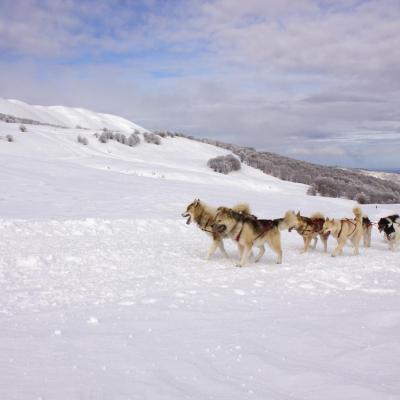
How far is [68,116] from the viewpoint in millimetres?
71938

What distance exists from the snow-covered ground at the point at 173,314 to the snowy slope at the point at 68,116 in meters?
53.5

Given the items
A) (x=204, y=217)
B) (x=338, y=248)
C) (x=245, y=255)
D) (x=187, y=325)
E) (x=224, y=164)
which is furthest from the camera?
(x=224, y=164)

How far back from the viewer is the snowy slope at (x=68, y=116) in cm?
6276

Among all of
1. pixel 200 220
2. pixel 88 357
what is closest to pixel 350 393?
pixel 88 357

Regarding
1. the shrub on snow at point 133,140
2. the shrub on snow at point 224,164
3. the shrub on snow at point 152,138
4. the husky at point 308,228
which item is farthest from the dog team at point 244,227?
the shrub on snow at point 152,138

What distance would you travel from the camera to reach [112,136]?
32906 mm

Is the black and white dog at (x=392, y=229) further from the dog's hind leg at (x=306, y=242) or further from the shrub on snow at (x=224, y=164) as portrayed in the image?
the shrub on snow at (x=224, y=164)

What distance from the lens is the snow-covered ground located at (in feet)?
11.1

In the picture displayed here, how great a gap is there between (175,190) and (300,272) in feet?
33.7

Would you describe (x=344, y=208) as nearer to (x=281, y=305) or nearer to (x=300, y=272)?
(x=300, y=272)

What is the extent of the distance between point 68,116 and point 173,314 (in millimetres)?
71641

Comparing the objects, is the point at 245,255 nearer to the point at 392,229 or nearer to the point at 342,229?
the point at 342,229

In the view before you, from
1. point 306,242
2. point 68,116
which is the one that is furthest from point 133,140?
point 68,116

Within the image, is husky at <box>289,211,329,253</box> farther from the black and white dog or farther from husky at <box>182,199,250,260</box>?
husky at <box>182,199,250,260</box>
